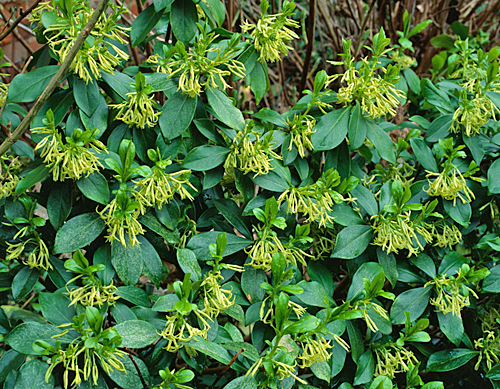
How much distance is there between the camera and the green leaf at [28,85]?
3.42 ft

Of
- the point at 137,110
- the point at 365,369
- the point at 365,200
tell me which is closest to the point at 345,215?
the point at 365,200

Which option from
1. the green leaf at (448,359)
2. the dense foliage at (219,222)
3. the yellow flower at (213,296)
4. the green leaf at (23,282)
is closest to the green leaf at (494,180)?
the dense foliage at (219,222)

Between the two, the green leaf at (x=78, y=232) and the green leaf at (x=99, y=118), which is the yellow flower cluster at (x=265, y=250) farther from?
the green leaf at (x=99, y=118)

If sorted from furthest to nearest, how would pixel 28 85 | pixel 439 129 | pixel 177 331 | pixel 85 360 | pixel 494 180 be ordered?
pixel 439 129, pixel 494 180, pixel 28 85, pixel 177 331, pixel 85 360

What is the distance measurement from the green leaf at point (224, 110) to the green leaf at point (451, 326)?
0.76 meters

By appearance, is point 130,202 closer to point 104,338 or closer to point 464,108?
point 104,338

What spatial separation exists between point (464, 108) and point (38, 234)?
1.23m

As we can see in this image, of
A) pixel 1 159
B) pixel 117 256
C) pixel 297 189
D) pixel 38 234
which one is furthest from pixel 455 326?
pixel 1 159

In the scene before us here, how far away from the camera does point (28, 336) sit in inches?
35.8

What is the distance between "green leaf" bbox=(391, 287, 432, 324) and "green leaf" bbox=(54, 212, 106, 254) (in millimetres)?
783

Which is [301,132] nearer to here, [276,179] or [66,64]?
[276,179]

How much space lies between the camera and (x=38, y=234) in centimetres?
109

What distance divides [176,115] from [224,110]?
0.12 meters

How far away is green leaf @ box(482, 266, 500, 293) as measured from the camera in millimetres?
1229
